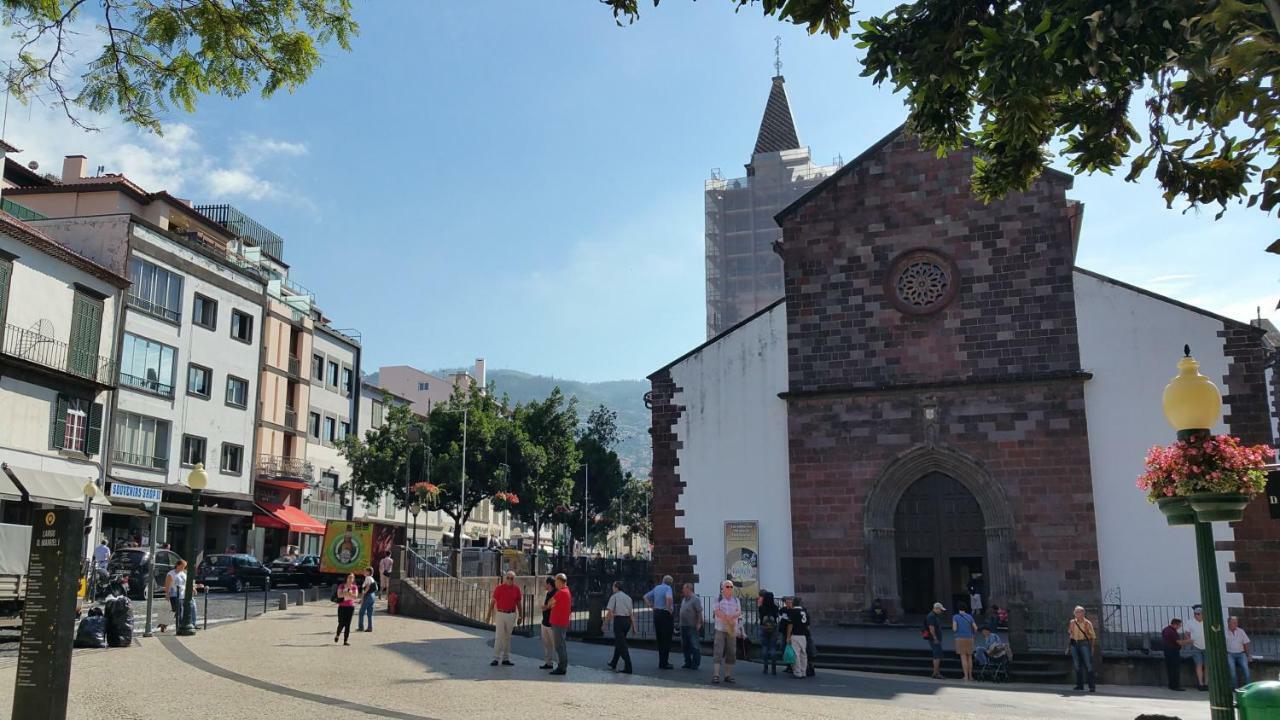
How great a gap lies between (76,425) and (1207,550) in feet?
106

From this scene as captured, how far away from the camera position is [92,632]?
16.8m

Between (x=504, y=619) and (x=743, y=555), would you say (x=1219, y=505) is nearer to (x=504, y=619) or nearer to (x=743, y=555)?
(x=504, y=619)

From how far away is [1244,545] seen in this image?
20484mm

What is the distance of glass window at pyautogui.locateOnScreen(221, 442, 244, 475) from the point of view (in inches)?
1549

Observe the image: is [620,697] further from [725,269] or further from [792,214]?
[725,269]

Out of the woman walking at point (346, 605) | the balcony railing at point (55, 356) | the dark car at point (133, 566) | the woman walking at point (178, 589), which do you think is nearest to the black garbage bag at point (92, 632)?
the woman walking at point (178, 589)

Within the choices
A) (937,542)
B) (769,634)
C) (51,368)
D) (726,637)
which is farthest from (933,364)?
(51,368)

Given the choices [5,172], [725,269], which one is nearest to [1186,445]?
[5,172]

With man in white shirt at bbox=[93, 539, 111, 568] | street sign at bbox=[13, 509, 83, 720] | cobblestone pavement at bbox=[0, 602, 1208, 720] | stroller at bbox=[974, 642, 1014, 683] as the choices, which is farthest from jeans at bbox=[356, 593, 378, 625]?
stroller at bbox=[974, 642, 1014, 683]

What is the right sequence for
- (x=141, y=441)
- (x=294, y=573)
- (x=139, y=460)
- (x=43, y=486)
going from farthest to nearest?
(x=141, y=441) < (x=139, y=460) < (x=294, y=573) < (x=43, y=486)

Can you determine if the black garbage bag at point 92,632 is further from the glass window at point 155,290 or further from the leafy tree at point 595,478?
the leafy tree at point 595,478

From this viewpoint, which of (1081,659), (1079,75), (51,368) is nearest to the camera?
(1079,75)

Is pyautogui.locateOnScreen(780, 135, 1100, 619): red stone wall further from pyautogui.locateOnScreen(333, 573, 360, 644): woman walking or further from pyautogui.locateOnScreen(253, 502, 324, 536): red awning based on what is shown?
pyautogui.locateOnScreen(253, 502, 324, 536): red awning

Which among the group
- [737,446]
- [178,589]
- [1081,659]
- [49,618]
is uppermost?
[737,446]
